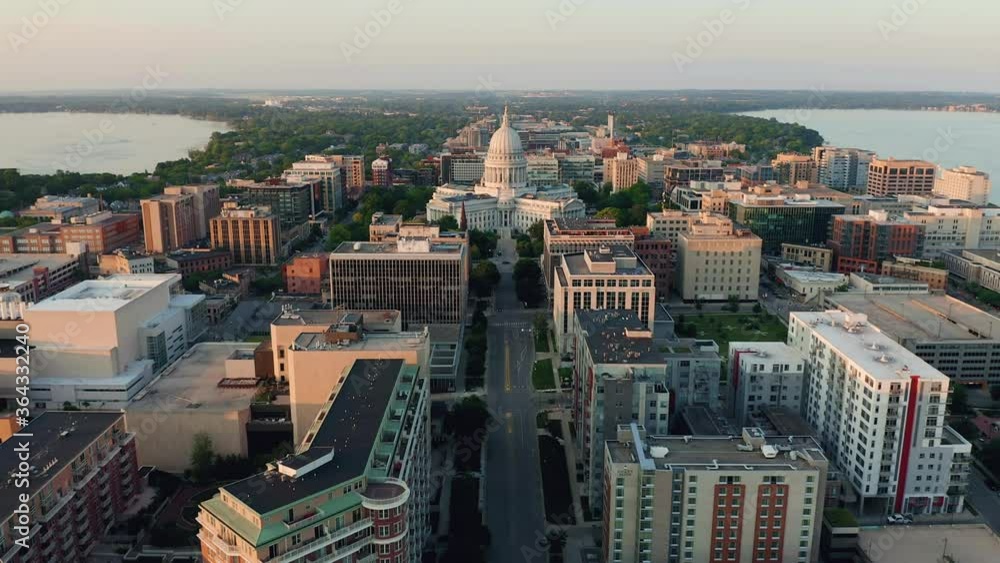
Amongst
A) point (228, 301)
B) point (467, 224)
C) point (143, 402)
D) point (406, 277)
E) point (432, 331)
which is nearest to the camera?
point (143, 402)

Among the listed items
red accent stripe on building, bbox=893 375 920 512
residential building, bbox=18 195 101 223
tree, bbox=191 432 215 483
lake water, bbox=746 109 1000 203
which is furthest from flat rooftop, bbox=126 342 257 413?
lake water, bbox=746 109 1000 203

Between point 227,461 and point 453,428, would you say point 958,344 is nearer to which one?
point 453,428

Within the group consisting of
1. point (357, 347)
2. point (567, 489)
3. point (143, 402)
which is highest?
point (357, 347)

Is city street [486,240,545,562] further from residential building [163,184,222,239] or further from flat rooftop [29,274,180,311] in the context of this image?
residential building [163,184,222,239]

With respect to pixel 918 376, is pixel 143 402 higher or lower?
lower

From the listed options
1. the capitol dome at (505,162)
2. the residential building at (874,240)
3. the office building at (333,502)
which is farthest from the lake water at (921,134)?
the office building at (333,502)

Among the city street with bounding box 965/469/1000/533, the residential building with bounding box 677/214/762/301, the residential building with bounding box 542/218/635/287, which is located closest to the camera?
the city street with bounding box 965/469/1000/533

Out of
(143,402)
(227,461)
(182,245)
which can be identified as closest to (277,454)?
(227,461)
